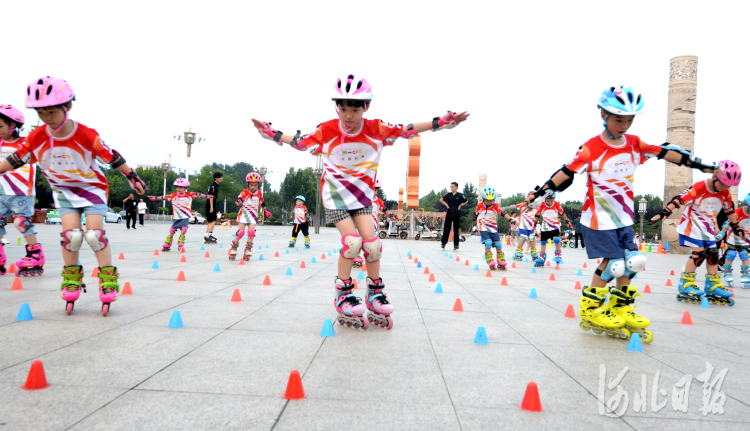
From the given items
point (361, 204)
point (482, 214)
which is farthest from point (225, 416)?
point (482, 214)

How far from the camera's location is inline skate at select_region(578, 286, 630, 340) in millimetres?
3940

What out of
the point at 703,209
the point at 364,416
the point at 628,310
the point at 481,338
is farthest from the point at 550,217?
the point at 364,416

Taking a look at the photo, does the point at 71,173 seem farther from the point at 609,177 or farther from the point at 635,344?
the point at 635,344

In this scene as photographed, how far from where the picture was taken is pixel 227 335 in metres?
3.57

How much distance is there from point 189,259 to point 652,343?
8.69m

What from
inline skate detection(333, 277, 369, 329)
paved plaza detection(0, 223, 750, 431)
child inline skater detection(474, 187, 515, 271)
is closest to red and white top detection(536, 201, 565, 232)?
child inline skater detection(474, 187, 515, 271)

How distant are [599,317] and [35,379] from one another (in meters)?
4.13

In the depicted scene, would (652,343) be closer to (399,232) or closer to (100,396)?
(100,396)

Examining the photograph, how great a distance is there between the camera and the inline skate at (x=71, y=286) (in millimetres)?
4113

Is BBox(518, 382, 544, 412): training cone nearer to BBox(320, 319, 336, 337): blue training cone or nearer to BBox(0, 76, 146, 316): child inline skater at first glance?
BBox(320, 319, 336, 337): blue training cone

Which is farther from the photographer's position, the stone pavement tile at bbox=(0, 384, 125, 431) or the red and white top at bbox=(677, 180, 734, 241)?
the red and white top at bbox=(677, 180, 734, 241)

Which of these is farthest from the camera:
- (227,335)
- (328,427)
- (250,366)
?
(227,335)

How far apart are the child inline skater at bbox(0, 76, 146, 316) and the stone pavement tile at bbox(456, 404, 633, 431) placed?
11.4 ft

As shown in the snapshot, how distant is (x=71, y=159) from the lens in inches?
170
